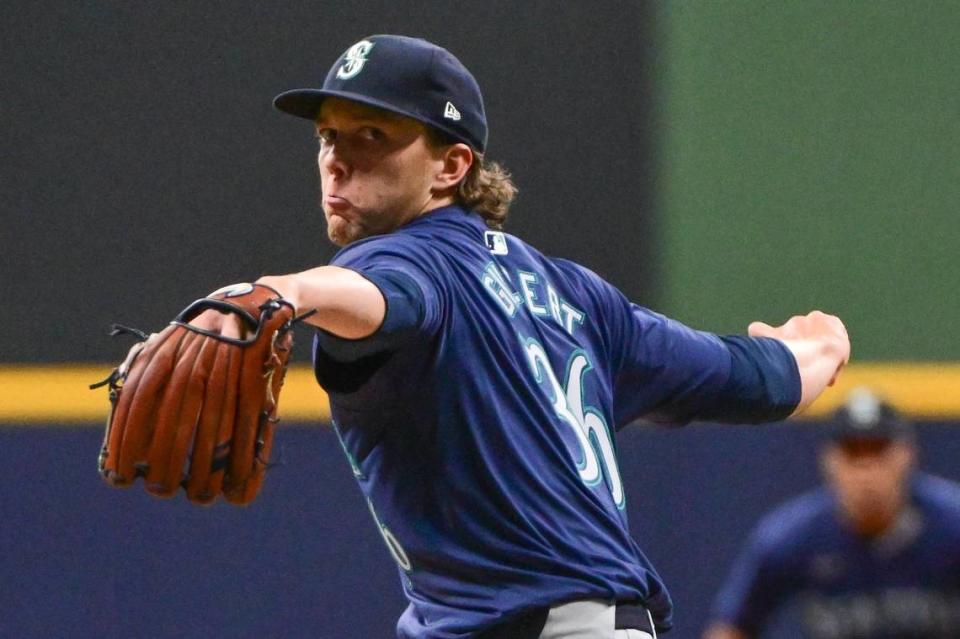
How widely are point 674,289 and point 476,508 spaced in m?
3.16

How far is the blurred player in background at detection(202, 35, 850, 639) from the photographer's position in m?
2.52

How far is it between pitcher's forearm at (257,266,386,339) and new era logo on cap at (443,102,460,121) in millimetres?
671

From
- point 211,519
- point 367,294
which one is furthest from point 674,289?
point 367,294

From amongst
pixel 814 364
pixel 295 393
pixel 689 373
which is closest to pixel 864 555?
pixel 814 364

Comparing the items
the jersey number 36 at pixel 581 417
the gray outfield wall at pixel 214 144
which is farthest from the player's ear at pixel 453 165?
the gray outfield wall at pixel 214 144

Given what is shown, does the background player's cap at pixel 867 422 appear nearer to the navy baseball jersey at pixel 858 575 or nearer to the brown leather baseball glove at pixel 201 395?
the navy baseball jersey at pixel 858 575

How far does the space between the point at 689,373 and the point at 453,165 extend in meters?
0.63

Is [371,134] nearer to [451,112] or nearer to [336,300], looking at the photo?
[451,112]

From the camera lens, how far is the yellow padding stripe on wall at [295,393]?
17.1 ft

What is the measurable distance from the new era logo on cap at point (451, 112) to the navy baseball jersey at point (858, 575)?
2.24 m

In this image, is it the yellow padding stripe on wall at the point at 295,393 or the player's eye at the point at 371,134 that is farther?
the yellow padding stripe on wall at the point at 295,393

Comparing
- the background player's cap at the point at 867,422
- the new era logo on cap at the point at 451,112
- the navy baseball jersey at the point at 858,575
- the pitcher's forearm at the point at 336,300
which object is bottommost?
the navy baseball jersey at the point at 858,575

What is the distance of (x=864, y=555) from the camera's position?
4.65 metres

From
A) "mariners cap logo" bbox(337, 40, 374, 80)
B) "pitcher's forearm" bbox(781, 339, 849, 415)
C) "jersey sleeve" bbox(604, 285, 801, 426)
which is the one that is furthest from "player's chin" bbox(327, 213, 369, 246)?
"pitcher's forearm" bbox(781, 339, 849, 415)
